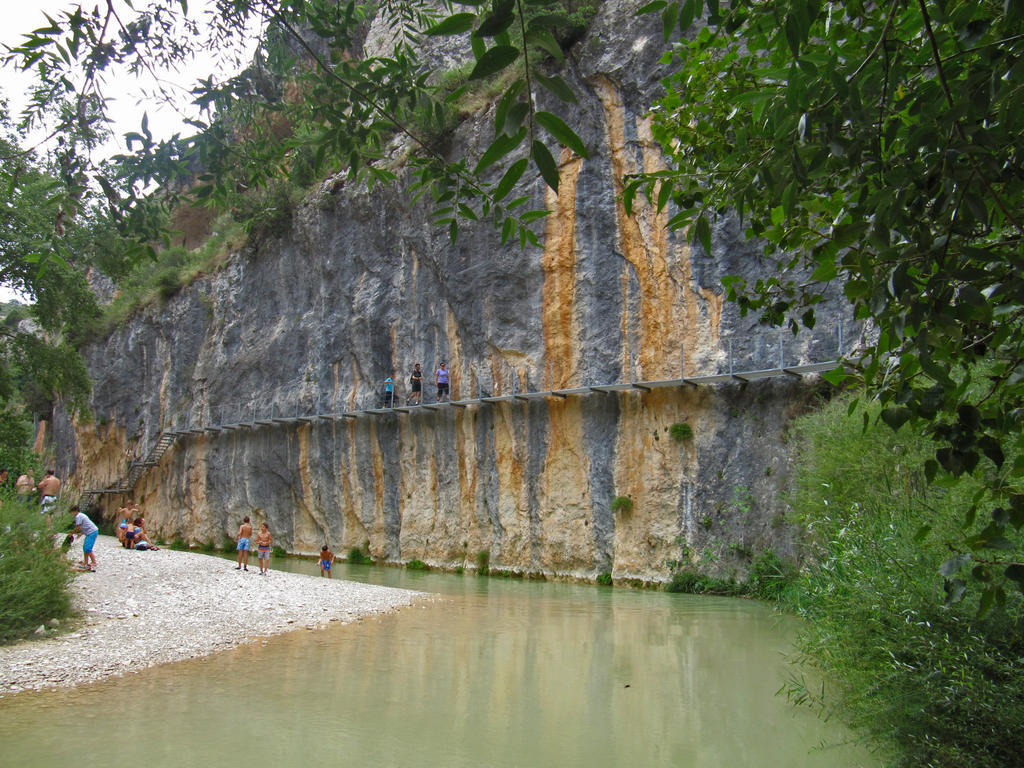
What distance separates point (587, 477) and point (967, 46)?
16.9m

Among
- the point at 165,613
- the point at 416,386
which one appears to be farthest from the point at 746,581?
the point at 416,386

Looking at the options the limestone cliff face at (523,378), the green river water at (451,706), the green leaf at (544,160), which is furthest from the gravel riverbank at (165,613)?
the green leaf at (544,160)

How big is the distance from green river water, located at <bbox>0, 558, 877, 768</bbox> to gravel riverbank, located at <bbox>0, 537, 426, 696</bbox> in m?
0.54

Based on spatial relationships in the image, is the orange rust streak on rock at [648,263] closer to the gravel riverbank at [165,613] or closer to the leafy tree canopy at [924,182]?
the gravel riverbank at [165,613]

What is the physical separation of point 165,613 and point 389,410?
40.6 ft

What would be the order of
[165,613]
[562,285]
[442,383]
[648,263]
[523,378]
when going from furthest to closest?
[442,383] → [523,378] → [562,285] → [648,263] → [165,613]

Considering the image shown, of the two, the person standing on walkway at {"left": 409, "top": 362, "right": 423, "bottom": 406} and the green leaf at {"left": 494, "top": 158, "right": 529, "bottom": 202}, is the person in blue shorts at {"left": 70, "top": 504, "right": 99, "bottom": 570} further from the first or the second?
the green leaf at {"left": 494, "top": 158, "right": 529, "bottom": 202}

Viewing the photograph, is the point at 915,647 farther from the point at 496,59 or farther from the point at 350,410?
the point at 350,410

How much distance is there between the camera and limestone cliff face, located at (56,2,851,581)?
55.3 feet

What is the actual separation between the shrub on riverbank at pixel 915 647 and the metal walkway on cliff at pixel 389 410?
141 centimetres

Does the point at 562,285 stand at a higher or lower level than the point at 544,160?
higher

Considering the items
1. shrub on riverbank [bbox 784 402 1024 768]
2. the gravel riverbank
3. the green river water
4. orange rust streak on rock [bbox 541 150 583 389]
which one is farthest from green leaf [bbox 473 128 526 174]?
orange rust streak on rock [bbox 541 150 583 389]

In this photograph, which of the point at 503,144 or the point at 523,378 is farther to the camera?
the point at 523,378

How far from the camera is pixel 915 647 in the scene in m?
4.44
